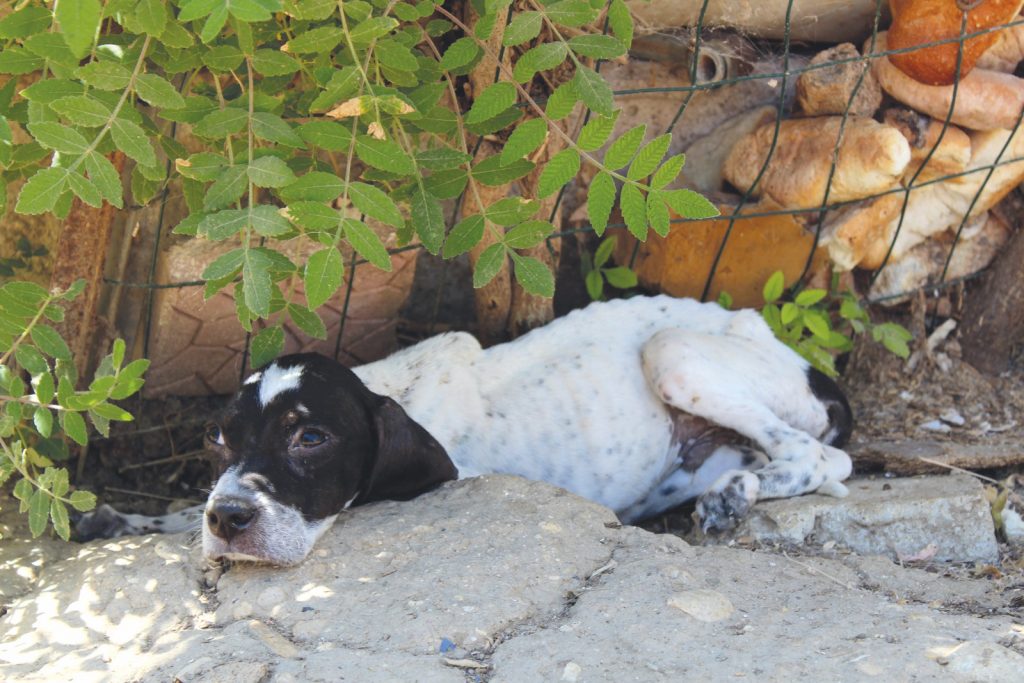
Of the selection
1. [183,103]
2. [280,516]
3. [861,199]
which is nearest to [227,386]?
[280,516]

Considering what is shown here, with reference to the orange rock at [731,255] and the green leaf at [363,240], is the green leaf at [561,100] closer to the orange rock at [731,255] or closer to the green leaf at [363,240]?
the green leaf at [363,240]

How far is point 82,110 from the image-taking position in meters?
2.72

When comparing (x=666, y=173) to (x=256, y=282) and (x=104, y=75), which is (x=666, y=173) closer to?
(x=256, y=282)

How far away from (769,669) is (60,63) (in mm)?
2183

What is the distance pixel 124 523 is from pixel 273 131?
160cm

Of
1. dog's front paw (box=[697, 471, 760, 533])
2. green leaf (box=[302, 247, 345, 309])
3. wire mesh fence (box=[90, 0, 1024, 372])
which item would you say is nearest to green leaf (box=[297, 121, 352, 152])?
green leaf (box=[302, 247, 345, 309])

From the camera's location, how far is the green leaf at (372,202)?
9.48 feet

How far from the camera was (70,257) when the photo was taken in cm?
397

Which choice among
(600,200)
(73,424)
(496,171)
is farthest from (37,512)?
(600,200)

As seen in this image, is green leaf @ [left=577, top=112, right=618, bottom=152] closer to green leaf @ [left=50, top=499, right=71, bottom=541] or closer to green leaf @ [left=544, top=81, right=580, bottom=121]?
green leaf @ [left=544, top=81, right=580, bottom=121]

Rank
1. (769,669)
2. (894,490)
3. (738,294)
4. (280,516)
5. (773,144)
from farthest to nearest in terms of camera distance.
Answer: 1. (738,294)
2. (773,144)
3. (894,490)
4. (280,516)
5. (769,669)

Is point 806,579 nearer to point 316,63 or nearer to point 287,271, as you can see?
point 287,271

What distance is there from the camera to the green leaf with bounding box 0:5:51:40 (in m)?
2.85

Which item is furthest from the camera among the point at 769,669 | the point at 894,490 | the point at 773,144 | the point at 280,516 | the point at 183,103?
the point at 773,144
